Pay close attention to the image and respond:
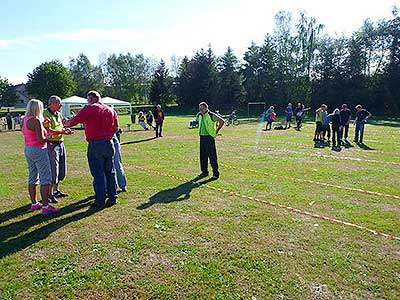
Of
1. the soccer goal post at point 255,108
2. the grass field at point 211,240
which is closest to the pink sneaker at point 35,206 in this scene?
the grass field at point 211,240

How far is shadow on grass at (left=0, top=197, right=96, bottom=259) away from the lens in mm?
4141

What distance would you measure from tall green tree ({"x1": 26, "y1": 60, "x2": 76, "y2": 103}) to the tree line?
191 mm

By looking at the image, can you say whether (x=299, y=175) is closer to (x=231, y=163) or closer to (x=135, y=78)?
(x=231, y=163)

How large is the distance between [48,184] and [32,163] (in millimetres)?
418

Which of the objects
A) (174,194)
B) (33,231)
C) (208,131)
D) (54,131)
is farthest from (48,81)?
(33,231)

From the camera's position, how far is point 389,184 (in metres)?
7.09

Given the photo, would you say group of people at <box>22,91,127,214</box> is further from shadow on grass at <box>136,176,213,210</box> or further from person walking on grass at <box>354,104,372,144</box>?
person walking on grass at <box>354,104,372,144</box>

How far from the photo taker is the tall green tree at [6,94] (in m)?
64.3

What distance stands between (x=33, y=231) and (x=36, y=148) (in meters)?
1.25

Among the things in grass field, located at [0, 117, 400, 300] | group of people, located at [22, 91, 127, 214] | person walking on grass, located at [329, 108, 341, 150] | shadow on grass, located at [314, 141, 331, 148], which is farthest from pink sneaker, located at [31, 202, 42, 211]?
person walking on grass, located at [329, 108, 341, 150]

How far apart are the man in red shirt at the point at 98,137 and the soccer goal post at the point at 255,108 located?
39.6 metres

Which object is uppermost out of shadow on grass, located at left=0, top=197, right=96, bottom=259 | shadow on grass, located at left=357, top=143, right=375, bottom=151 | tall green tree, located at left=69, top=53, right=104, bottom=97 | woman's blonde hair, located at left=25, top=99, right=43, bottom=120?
tall green tree, located at left=69, top=53, right=104, bottom=97

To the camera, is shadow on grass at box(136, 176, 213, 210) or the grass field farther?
shadow on grass at box(136, 176, 213, 210)

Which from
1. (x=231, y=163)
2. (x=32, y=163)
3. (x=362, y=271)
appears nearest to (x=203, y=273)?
(x=362, y=271)
